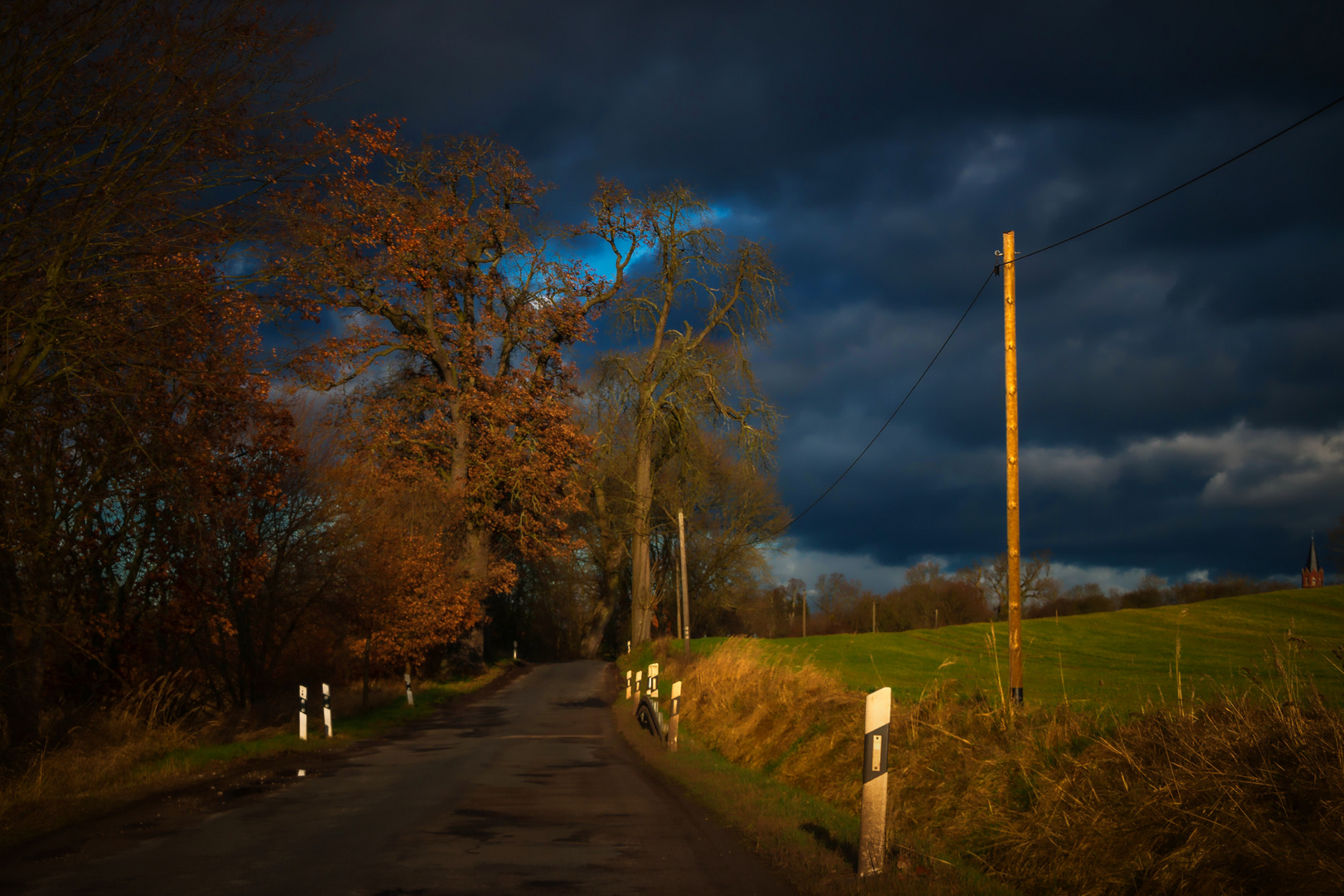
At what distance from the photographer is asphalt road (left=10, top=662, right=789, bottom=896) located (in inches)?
249

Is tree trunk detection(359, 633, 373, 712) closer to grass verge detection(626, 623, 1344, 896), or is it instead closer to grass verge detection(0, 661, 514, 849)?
grass verge detection(0, 661, 514, 849)

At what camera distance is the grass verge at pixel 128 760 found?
9039 millimetres

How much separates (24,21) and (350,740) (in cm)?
1314

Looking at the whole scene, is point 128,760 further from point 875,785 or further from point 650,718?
point 875,785

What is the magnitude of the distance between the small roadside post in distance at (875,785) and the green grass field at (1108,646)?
14.7m

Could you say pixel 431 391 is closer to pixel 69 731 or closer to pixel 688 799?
pixel 69 731

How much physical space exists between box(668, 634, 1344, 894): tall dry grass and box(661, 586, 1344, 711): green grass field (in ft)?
39.1

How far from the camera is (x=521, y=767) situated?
13.4 meters

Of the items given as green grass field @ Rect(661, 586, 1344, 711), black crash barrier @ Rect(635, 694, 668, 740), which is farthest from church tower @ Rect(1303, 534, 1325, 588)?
black crash barrier @ Rect(635, 694, 668, 740)

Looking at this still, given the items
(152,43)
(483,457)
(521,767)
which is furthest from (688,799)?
(483,457)

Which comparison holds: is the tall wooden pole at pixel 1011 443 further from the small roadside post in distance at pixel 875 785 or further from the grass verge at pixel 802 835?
the small roadside post in distance at pixel 875 785

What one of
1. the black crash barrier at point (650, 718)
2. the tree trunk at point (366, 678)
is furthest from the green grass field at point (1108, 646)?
the tree trunk at point (366, 678)

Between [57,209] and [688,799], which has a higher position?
[57,209]

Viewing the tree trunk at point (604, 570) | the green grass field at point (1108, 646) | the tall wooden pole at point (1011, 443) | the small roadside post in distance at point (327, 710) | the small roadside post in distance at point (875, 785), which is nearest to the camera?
the small roadside post in distance at point (875, 785)
